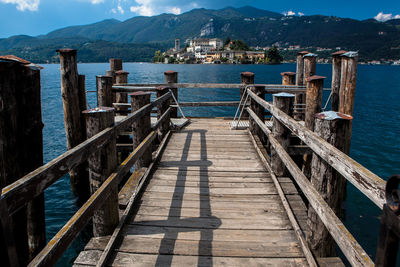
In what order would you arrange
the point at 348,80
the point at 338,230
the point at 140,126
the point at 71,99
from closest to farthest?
1. the point at 338,230
2. the point at 140,126
3. the point at 348,80
4. the point at 71,99

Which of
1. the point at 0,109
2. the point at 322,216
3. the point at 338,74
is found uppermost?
the point at 338,74

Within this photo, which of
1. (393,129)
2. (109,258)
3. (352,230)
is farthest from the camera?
(393,129)

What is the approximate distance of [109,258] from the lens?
3117 millimetres

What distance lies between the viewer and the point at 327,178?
2822 millimetres

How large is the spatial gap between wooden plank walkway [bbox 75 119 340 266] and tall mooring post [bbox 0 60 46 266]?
855 mm

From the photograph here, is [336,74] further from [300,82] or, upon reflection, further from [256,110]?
[300,82]

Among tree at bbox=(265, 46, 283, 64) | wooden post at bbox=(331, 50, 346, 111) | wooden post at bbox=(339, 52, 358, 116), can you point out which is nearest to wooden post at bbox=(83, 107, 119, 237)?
wooden post at bbox=(339, 52, 358, 116)

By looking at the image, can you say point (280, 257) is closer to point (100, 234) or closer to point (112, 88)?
point (100, 234)

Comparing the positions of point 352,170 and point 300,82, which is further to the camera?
point 300,82

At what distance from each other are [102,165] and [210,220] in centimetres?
164

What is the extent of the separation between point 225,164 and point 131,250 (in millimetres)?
3172

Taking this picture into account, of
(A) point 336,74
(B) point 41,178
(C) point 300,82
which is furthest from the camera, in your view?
(C) point 300,82

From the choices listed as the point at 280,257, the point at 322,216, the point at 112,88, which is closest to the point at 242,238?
the point at 280,257

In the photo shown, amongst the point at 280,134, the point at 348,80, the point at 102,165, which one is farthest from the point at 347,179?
the point at 348,80
